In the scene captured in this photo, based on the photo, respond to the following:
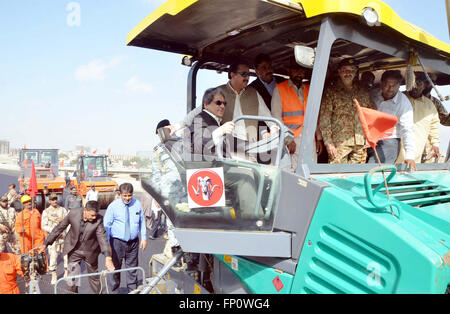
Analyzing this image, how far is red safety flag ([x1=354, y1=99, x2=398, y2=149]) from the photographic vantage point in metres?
2.26

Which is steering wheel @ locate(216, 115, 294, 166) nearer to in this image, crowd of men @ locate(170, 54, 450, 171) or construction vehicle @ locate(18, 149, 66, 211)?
crowd of men @ locate(170, 54, 450, 171)

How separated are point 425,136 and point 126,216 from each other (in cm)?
460

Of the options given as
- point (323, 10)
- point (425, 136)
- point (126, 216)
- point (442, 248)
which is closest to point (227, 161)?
point (323, 10)

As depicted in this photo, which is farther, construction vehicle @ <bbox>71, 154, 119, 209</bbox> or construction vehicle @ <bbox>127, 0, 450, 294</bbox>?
construction vehicle @ <bbox>71, 154, 119, 209</bbox>

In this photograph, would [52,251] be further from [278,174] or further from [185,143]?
[278,174]

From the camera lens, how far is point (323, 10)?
2.28 metres

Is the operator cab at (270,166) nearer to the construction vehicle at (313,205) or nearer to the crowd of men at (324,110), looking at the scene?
the construction vehicle at (313,205)

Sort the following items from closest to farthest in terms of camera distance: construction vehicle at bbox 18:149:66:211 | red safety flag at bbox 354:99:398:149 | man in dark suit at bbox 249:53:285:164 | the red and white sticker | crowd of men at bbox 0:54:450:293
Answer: red safety flag at bbox 354:99:398:149
the red and white sticker
crowd of men at bbox 0:54:450:293
man in dark suit at bbox 249:53:285:164
construction vehicle at bbox 18:149:66:211

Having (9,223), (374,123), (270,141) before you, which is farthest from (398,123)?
(9,223)

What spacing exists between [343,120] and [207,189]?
1.43 meters

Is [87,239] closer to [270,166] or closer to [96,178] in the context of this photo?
[270,166]

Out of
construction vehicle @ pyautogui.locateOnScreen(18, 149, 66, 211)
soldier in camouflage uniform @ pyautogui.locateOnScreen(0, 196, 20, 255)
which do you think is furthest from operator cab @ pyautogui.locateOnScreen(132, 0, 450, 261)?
construction vehicle @ pyautogui.locateOnScreen(18, 149, 66, 211)

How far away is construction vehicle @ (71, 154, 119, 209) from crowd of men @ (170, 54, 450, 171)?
12.7 m
